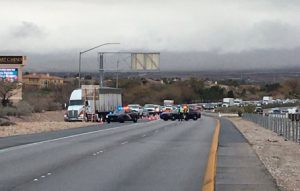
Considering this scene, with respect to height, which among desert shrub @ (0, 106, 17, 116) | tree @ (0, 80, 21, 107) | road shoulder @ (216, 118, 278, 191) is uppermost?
tree @ (0, 80, 21, 107)

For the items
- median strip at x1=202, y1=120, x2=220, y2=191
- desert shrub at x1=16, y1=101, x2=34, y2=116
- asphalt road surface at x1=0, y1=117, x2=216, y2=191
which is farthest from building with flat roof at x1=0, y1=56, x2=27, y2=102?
median strip at x1=202, y1=120, x2=220, y2=191

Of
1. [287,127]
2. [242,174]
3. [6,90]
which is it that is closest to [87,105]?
[6,90]

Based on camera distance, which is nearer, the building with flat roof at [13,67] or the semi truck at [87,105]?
the semi truck at [87,105]

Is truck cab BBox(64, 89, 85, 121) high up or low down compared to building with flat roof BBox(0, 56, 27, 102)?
down

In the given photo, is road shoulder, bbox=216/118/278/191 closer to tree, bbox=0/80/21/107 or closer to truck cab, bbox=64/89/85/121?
truck cab, bbox=64/89/85/121

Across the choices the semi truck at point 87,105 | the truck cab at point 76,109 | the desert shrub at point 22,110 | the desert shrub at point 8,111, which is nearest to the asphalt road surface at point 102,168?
the truck cab at point 76,109

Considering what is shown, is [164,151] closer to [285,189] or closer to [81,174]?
[81,174]

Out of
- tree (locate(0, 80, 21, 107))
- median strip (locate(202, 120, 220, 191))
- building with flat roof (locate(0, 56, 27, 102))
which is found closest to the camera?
median strip (locate(202, 120, 220, 191))

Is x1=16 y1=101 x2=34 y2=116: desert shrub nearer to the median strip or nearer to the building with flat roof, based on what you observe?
the building with flat roof

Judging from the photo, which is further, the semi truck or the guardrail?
the semi truck

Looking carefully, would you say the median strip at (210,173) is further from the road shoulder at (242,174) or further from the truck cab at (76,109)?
the truck cab at (76,109)

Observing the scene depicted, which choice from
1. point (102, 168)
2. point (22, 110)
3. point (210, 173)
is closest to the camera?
point (210, 173)

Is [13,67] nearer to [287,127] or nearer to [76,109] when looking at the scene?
[76,109]

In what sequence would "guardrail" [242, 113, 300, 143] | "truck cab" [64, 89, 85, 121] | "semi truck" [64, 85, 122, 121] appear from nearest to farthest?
"guardrail" [242, 113, 300, 143] < "truck cab" [64, 89, 85, 121] < "semi truck" [64, 85, 122, 121]
